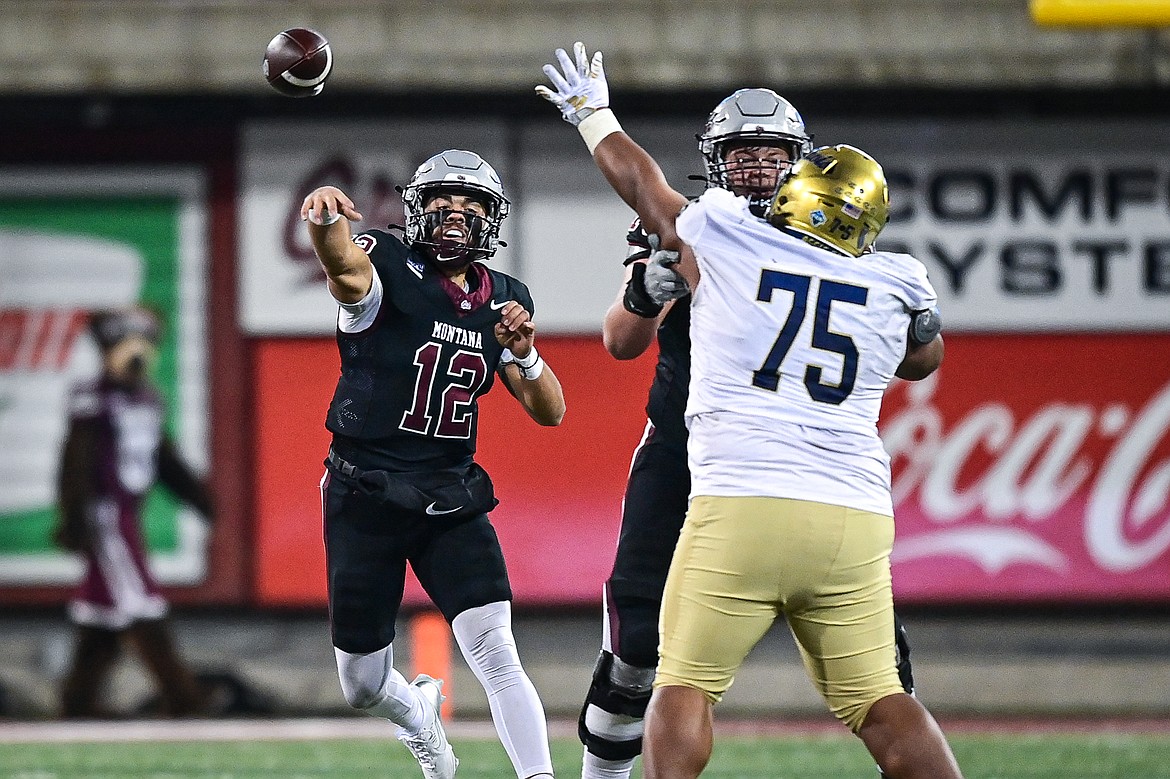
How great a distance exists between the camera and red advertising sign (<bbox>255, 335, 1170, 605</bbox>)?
10477 mm

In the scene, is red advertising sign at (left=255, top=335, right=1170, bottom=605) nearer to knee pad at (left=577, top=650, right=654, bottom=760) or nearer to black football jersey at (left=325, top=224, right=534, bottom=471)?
black football jersey at (left=325, top=224, right=534, bottom=471)

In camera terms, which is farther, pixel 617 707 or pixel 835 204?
pixel 617 707

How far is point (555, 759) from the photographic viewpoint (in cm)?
766

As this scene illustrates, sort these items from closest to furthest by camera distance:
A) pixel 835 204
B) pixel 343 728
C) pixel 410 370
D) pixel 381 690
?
pixel 835 204, pixel 410 370, pixel 381 690, pixel 343 728

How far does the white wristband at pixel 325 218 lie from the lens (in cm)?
484

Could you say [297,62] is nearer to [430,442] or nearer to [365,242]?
[365,242]

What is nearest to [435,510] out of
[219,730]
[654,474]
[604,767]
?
[654,474]

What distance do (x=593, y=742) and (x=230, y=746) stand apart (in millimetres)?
3622

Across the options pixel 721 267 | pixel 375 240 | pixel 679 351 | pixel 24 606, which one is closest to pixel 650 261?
pixel 721 267

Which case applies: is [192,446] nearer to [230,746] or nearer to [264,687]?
[264,687]

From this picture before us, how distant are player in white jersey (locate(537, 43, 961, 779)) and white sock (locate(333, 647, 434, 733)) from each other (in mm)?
1587

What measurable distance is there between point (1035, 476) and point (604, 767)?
5.82 metres

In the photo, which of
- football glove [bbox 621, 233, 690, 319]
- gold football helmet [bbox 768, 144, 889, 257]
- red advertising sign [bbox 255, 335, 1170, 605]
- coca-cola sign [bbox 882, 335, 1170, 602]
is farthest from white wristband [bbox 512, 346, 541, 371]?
coca-cola sign [bbox 882, 335, 1170, 602]

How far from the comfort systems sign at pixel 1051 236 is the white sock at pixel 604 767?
5.81 metres
